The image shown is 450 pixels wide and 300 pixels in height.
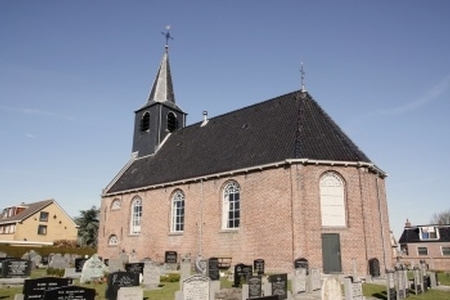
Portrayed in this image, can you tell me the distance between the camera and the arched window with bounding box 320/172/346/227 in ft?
63.8

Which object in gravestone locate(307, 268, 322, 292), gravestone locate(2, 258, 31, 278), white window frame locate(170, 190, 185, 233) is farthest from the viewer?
white window frame locate(170, 190, 185, 233)

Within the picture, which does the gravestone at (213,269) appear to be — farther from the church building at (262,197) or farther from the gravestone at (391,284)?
the gravestone at (391,284)

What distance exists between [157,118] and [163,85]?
389cm

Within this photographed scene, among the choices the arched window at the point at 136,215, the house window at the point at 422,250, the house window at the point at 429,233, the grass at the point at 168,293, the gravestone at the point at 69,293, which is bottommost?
the grass at the point at 168,293

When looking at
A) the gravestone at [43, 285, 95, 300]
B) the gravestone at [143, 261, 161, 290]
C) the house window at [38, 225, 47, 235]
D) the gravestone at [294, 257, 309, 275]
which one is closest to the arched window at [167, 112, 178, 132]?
the gravestone at [294, 257, 309, 275]

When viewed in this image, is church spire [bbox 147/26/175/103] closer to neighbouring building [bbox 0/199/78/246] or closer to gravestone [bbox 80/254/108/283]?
gravestone [bbox 80/254/108/283]

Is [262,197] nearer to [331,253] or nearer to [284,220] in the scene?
[284,220]

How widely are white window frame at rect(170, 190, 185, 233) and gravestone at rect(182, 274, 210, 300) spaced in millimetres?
14784

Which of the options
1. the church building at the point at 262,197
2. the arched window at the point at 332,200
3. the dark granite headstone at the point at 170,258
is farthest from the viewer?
the dark granite headstone at the point at 170,258

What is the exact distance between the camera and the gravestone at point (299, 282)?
12891mm

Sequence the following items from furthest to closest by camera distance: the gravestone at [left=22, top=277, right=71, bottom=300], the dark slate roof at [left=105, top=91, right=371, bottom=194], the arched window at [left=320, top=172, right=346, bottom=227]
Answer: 1. the dark slate roof at [left=105, top=91, right=371, bottom=194]
2. the arched window at [left=320, top=172, right=346, bottom=227]
3. the gravestone at [left=22, top=277, right=71, bottom=300]

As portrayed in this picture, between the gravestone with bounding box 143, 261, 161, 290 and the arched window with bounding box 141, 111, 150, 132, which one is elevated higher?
the arched window with bounding box 141, 111, 150, 132

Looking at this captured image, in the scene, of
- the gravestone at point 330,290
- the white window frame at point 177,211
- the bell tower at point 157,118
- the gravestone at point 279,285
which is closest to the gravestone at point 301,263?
the gravestone at point 279,285

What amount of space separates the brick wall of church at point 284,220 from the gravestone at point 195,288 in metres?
9.26
